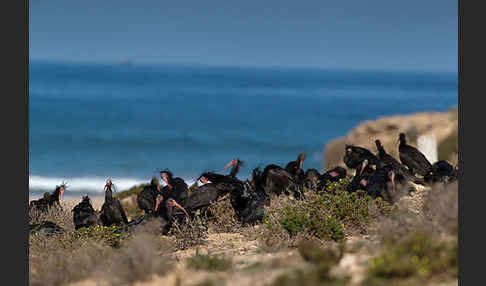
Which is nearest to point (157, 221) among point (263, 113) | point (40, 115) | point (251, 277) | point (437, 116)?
point (251, 277)

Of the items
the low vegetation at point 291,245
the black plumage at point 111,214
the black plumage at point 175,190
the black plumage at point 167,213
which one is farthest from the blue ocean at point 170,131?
the low vegetation at point 291,245

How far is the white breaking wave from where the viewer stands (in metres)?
32.3

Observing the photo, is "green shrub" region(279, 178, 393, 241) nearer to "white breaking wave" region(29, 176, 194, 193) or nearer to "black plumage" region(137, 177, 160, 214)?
"black plumage" region(137, 177, 160, 214)

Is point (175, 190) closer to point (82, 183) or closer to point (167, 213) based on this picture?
point (167, 213)

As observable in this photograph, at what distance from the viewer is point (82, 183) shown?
1387 inches

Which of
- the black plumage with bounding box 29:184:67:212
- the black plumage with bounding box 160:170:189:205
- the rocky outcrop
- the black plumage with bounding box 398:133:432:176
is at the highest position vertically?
the rocky outcrop

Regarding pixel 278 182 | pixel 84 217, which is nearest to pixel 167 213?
pixel 84 217

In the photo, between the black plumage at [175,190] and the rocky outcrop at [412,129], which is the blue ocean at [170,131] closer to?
the rocky outcrop at [412,129]

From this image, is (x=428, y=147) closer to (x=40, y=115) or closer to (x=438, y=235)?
(x=438, y=235)

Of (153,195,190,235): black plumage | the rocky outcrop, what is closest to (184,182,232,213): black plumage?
(153,195,190,235): black plumage

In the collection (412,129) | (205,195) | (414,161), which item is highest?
(412,129)

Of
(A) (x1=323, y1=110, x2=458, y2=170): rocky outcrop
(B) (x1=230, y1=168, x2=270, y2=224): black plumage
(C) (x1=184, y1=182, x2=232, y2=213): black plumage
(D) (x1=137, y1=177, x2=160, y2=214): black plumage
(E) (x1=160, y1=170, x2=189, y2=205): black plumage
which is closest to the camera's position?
(C) (x1=184, y1=182, x2=232, y2=213): black plumage

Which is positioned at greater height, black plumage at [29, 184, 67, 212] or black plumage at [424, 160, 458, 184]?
black plumage at [424, 160, 458, 184]

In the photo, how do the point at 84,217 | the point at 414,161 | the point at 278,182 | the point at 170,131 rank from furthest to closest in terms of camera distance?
the point at 170,131 → the point at 414,161 → the point at 278,182 → the point at 84,217
